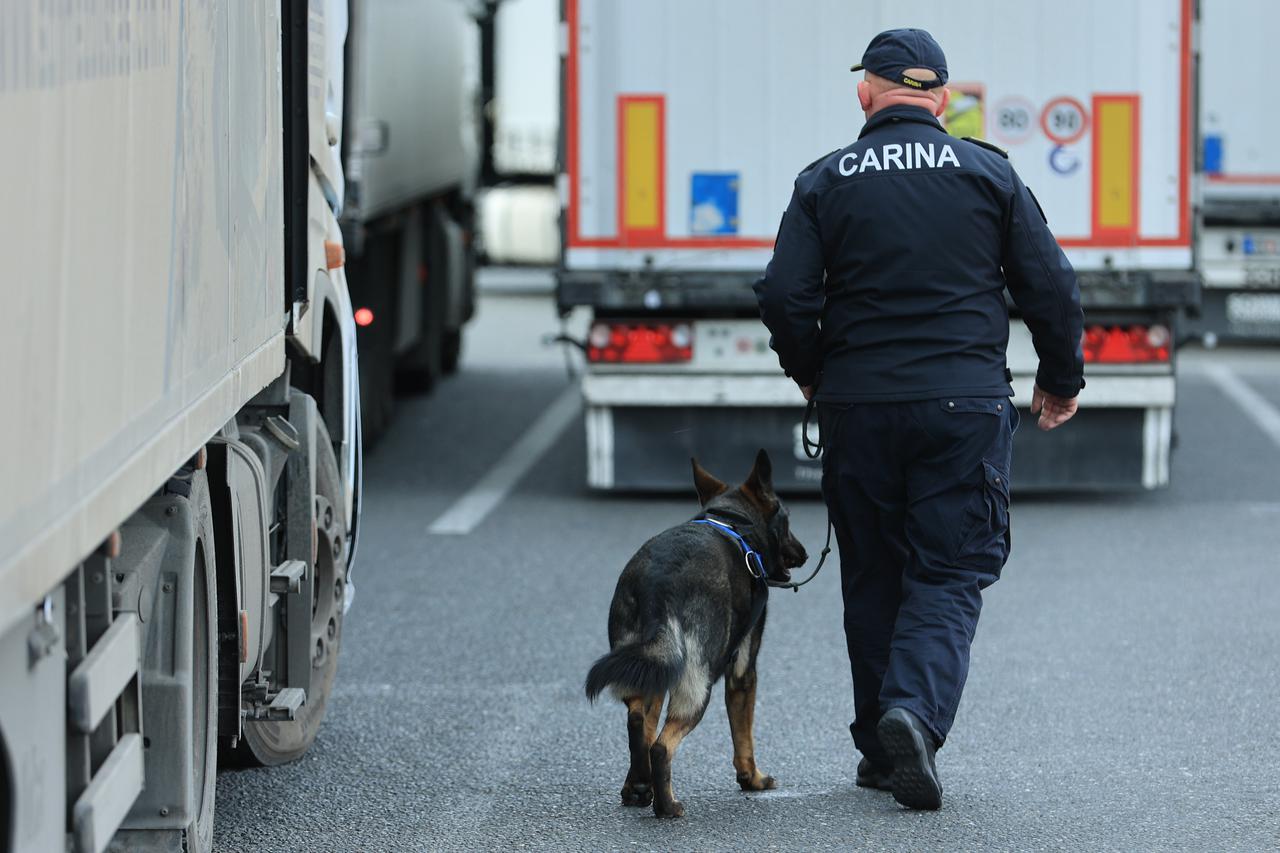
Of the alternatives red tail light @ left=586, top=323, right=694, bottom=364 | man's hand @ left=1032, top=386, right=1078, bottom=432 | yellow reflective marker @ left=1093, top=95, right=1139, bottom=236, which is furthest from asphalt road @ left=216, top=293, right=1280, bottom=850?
yellow reflective marker @ left=1093, top=95, right=1139, bottom=236

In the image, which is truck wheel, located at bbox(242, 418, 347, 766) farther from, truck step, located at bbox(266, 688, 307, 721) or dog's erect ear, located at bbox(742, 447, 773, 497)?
dog's erect ear, located at bbox(742, 447, 773, 497)

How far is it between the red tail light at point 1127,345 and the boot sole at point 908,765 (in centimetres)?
528

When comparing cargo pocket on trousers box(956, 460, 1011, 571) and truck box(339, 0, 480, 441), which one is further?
truck box(339, 0, 480, 441)

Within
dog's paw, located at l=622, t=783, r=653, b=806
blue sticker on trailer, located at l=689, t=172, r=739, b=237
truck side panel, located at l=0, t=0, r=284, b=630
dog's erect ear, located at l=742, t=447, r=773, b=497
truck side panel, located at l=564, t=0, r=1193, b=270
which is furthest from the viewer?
blue sticker on trailer, located at l=689, t=172, r=739, b=237

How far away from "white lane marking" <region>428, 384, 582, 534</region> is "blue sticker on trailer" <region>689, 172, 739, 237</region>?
1.79m

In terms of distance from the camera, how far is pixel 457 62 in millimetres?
17125

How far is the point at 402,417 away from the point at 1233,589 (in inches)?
285

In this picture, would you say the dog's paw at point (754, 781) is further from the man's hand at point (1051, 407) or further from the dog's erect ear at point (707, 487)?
the man's hand at point (1051, 407)

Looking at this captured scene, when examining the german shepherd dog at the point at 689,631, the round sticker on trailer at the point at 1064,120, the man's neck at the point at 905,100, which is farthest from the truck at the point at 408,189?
the man's neck at the point at 905,100

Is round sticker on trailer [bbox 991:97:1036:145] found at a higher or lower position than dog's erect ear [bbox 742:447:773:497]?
higher

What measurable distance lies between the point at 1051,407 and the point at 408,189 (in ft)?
28.8

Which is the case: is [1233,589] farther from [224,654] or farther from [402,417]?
[402,417]

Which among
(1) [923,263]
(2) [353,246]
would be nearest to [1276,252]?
(2) [353,246]

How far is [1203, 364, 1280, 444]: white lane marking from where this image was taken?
13297mm
